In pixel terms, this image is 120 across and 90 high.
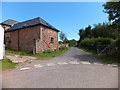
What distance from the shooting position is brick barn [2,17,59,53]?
77.0ft

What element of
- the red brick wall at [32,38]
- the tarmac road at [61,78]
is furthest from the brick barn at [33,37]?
the tarmac road at [61,78]

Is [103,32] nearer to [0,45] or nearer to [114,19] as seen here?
[114,19]

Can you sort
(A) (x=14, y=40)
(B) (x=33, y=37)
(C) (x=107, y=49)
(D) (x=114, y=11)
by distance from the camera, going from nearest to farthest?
(D) (x=114, y=11)
(C) (x=107, y=49)
(B) (x=33, y=37)
(A) (x=14, y=40)

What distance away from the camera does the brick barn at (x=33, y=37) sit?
23484 mm

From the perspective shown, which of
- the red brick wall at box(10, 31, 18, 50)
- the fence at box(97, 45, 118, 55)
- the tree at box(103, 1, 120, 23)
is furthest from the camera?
the red brick wall at box(10, 31, 18, 50)

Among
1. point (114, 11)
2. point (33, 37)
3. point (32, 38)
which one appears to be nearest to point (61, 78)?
point (114, 11)

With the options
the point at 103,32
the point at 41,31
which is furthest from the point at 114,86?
the point at 103,32

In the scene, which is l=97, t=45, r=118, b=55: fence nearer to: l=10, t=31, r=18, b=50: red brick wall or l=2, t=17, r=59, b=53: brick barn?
l=2, t=17, r=59, b=53: brick barn

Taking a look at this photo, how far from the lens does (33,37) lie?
2409cm

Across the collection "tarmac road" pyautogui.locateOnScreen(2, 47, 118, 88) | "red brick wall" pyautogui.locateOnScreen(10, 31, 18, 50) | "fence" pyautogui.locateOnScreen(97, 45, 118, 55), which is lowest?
"tarmac road" pyautogui.locateOnScreen(2, 47, 118, 88)

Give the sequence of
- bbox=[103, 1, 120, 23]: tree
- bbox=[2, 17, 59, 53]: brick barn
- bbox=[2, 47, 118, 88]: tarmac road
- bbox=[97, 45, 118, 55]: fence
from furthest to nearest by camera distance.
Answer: bbox=[2, 17, 59, 53]: brick barn
bbox=[97, 45, 118, 55]: fence
bbox=[103, 1, 120, 23]: tree
bbox=[2, 47, 118, 88]: tarmac road

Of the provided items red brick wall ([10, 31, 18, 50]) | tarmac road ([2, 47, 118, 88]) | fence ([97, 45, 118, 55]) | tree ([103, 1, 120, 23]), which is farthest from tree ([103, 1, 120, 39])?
red brick wall ([10, 31, 18, 50])

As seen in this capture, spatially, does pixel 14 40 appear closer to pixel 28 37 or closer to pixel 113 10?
pixel 28 37

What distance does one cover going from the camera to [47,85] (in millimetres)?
5844
